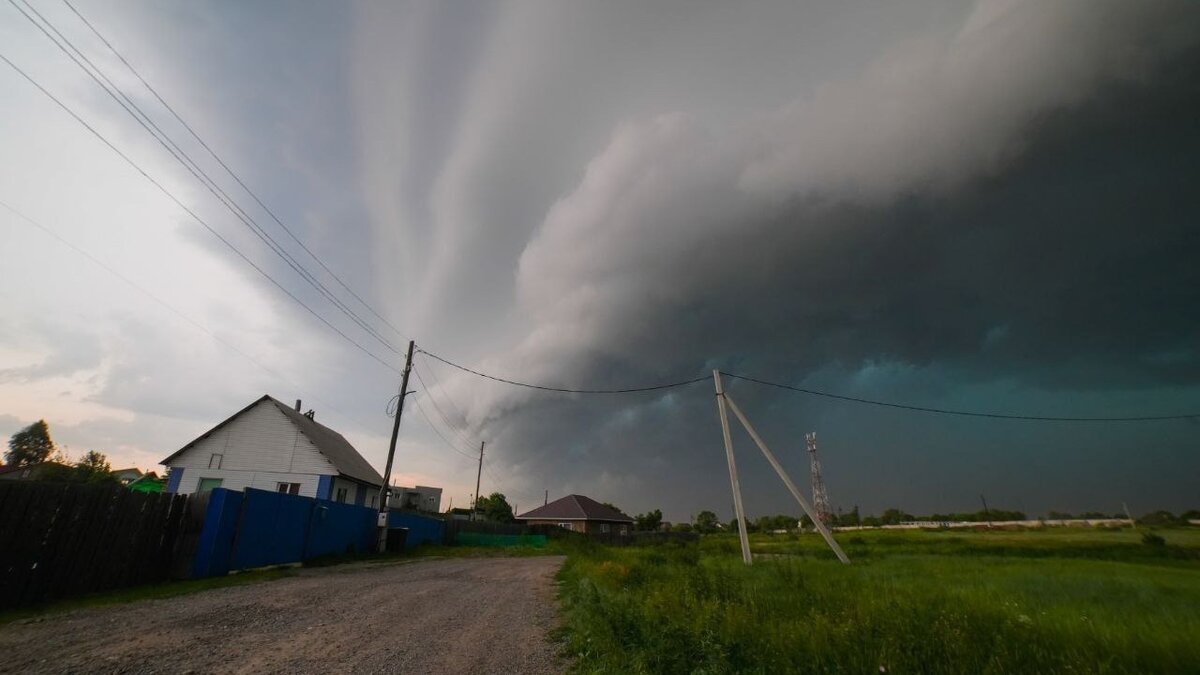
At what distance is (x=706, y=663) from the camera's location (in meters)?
4.61

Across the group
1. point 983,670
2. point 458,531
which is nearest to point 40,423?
point 458,531

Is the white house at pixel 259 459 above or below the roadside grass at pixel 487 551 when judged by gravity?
above

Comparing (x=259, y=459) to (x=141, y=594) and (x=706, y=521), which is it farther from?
(x=706, y=521)

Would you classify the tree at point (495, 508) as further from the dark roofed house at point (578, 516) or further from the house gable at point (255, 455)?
the house gable at point (255, 455)

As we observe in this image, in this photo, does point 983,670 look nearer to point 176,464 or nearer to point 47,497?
point 47,497

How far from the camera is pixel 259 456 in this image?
28.4m

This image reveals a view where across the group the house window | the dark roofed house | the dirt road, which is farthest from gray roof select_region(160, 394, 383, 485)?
the dark roofed house

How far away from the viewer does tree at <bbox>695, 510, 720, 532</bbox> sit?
85562mm

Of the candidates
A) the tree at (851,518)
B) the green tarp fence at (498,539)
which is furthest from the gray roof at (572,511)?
the tree at (851,518)

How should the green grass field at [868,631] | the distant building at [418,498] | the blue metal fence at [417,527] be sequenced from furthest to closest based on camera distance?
the distant building at [418,498]
the blue metal fence at [417,527]
the green grass field at [868,631]

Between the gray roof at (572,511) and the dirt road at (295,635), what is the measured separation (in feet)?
156

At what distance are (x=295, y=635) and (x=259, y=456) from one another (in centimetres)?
2752

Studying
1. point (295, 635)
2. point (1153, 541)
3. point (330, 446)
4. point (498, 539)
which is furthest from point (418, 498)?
point (1153, 541)

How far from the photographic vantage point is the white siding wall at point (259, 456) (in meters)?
28.0
